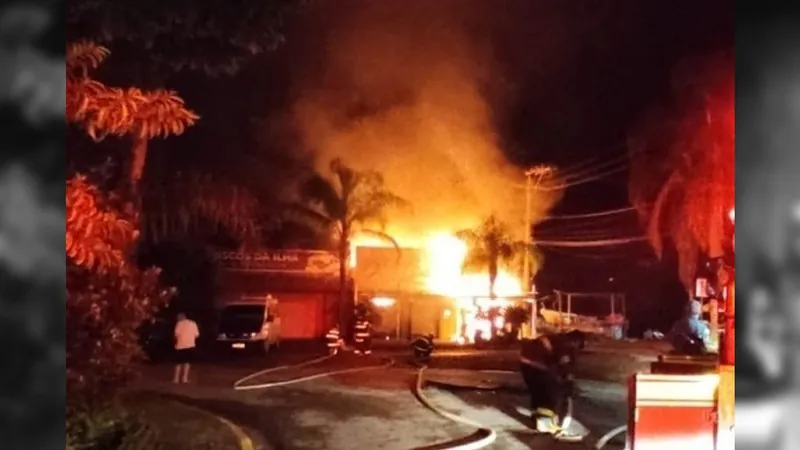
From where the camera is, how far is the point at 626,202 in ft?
6.86

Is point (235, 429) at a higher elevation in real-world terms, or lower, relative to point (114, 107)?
lower

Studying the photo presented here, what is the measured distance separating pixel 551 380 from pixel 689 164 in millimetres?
594

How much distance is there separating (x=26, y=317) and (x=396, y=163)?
35.5 inches

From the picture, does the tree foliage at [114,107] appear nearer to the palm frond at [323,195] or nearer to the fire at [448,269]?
the palm frond at [323,195]

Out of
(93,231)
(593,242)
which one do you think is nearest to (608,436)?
(593,242)

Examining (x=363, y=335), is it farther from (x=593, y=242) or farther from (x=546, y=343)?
(x=593, y=242)

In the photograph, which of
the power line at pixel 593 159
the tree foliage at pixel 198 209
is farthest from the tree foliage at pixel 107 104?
the power line at pixel 593 159

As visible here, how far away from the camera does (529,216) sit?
6.77ft

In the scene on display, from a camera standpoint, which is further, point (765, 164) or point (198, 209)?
point (765, 164)

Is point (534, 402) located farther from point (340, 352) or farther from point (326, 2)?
point (326, 2)

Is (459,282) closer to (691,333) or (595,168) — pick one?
(595,168)

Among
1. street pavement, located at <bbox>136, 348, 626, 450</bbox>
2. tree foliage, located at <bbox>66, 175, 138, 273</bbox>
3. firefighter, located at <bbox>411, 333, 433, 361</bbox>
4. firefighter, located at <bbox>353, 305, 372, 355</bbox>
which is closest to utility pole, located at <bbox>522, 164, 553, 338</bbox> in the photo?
street pavement, located at <bbox>136, 348, 626, 450</bbox>

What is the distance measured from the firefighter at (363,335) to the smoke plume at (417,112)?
21 cm

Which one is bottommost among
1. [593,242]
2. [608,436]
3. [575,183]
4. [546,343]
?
[608,436]
